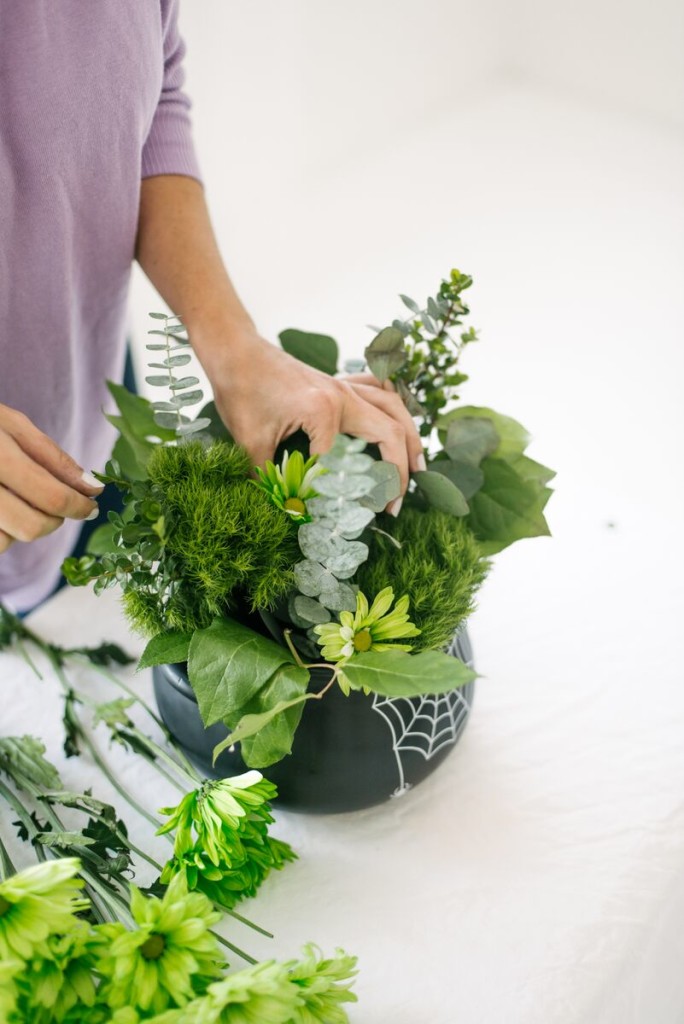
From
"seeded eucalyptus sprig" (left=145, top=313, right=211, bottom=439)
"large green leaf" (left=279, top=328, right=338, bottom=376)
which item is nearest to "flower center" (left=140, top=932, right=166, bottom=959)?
"seeded eucalyptus sprig" (left=145, top=313, right=211, bottom=439)

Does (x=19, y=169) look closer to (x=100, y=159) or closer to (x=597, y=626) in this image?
(x=100, y=159)

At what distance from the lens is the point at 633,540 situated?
0.81m

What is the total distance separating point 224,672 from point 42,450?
0.50 feet

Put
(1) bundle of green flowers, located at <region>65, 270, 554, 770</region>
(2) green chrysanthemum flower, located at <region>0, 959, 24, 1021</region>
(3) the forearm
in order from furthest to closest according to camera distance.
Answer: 1. (3) the forearm
2. (1) bundle of green flowers, located at <region>65, 270, 554, 770</region>
3. (2) green chrysanthemum flower, located at <region>0, 959, 24, 1021</region>

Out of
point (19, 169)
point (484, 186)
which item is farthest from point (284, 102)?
point (19, 169)

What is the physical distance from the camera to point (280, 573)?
0.44 m

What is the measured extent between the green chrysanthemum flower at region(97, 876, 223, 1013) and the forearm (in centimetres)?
35

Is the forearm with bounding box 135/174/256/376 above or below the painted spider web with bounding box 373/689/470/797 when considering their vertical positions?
above

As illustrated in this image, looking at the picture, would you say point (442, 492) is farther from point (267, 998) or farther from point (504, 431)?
point (267, 998)

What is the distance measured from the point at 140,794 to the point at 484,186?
1.74 metres

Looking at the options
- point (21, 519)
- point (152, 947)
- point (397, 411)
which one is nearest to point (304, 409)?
point (397, 411)

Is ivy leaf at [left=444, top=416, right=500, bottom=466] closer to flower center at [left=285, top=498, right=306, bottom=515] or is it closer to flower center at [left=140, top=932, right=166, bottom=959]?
flower center at [left=285, top=498, right=306, bottom=515]

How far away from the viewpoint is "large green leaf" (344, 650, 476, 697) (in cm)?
40

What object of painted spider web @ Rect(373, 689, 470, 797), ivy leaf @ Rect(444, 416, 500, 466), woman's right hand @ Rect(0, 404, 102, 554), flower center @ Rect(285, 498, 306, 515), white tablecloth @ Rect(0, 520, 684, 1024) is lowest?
white tablecloth @ Rect(0, 520, 684, 1024)
